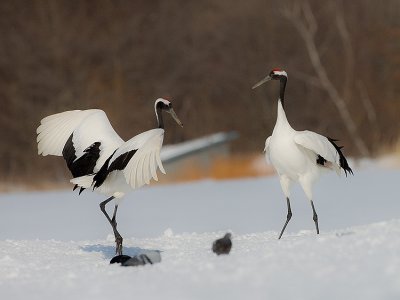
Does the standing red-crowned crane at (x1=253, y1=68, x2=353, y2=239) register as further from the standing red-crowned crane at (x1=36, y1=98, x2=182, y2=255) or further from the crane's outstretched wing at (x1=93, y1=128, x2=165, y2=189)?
the crane's outstretched wing at (x1=93, y1=128, x2=165, y2=189)

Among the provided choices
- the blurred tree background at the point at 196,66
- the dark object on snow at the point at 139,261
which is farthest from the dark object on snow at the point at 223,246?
the blurred tree background at the point at 196,66

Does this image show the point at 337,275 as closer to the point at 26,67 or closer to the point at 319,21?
the point at 26,67

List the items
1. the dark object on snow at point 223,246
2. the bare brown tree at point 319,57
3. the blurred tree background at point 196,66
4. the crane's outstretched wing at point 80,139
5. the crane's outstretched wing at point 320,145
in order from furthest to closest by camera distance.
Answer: the blurred tree background at point 196,66 → the bare brown tree at point 319,57 → the crane's outstretched wing at point 80,139 → the crane's outstretched wing at point 320,145 → the dark object on snow at point 223,246

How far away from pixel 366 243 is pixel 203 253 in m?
1.65

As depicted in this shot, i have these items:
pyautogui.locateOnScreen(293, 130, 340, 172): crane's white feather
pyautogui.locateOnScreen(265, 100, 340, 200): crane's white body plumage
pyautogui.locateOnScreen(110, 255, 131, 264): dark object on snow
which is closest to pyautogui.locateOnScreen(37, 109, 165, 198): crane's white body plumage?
pyautogui.locateOnScreen(110, 255, 131, 264): dark object on snow

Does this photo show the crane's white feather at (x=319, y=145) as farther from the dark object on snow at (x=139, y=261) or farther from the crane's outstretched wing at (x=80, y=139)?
the dark object on snow at (x=139, y=261)

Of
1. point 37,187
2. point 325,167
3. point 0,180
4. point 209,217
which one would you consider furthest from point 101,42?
point 325,167

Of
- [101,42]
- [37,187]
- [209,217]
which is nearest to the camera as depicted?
[209,217]

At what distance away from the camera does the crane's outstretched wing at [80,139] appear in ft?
31.0

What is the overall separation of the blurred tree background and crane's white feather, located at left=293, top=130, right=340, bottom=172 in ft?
49.0

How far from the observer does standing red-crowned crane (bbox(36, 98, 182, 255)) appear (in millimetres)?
8484

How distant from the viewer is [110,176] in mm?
9008

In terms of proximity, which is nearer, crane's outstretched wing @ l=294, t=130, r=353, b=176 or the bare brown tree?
Result: crane's outstretched wing @ l=294, t=130, r=353, b=176

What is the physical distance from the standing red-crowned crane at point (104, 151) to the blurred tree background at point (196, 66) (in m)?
13.7
